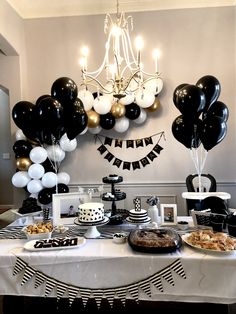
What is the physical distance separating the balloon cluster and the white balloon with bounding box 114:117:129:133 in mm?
846

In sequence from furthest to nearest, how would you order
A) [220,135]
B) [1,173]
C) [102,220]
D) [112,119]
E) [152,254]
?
[1,173]
[112,119]
[220,135]
[102,220]
[152,254]

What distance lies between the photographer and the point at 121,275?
160 centimetres

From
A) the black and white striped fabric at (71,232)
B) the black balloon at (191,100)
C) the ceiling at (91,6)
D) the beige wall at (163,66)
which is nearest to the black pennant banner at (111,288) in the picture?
the black and white striped fabric at (71,232)

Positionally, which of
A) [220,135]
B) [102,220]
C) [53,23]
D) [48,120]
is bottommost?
[102,220]

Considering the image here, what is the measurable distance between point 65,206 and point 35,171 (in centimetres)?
119

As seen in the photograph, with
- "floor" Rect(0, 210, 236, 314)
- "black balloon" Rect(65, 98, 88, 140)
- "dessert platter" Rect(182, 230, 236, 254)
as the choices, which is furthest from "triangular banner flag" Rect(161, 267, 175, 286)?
"black balloon" Rect(65, 98, 88, 140)

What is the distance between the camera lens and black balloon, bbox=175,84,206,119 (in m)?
2.57

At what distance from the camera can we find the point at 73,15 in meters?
3.83

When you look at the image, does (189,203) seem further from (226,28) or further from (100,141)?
(226,28)


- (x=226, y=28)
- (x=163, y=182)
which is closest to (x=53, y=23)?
(x=226, y=28)

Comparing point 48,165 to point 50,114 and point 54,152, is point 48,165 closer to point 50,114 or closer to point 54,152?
point 54,152

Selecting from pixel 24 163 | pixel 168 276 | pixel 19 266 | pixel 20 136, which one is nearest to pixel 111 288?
pixel 168 276

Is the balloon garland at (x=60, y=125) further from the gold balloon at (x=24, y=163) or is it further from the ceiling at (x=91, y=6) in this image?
the ceiling at (x=91, y=6)

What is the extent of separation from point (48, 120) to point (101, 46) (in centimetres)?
184
